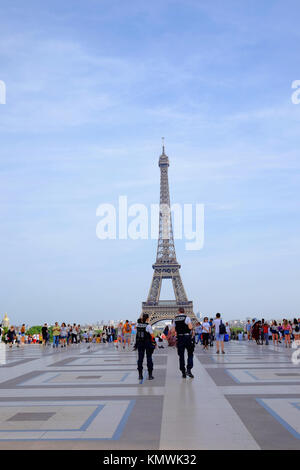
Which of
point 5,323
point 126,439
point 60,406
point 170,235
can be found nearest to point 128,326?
point 60,406

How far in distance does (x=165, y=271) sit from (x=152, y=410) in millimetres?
97180

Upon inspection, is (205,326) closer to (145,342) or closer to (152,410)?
(145,342)

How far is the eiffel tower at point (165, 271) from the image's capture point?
98750 millimetres

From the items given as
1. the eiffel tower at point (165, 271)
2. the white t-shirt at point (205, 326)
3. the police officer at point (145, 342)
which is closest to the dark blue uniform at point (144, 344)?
the police officer at point (145, 342)

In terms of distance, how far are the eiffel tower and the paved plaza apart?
8105 centimetres

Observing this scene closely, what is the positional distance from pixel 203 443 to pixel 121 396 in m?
4.43

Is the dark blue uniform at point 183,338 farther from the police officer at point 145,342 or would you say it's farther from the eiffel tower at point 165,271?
the eiffel tower at point 165,271

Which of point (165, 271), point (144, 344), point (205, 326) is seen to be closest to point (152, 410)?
point (144, 344)

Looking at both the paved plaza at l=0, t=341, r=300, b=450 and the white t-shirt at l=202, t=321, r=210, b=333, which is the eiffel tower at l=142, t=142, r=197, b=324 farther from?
the paved plaza at l=0, t=341, r=300, b=450

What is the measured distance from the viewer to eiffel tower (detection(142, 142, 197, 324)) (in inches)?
3888

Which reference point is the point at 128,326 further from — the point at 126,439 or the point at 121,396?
the point at 126,439

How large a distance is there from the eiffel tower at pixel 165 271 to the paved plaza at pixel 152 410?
266 feet

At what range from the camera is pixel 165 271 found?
106 metres

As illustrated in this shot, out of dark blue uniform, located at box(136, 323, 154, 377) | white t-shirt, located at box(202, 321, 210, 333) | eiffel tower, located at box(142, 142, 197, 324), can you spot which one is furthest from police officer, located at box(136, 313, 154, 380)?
eiffel tower, located at box(142, 142, 197, 324)
